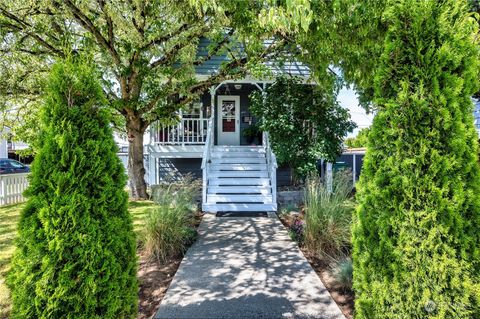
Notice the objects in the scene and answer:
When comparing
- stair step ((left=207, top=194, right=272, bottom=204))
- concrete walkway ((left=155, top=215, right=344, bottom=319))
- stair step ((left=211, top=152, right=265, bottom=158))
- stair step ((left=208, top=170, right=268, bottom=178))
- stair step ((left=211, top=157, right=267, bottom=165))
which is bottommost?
concrete walkway ((left=155, top=215, right=344, bottom=319))

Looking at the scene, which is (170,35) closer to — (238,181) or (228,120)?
(238,181)

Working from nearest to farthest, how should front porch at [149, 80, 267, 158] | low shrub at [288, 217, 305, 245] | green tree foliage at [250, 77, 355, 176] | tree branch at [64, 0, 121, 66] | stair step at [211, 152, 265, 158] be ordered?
low shrub at [288, 217, 305, 245], tree branch at [64, 0, 121, 66], green tree foliage at [250, 77, 355, 176], stair step at [211, 152, 265, 158], front porch at [149, 80, 267, 158]

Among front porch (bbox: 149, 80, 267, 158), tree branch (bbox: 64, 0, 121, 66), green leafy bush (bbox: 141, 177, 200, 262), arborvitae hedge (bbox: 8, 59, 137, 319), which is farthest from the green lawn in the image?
front porch (bbox: 149, 80, 267, 158)

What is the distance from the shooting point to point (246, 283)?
3830mm

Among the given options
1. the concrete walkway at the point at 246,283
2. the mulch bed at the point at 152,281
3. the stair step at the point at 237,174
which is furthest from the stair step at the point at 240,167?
the mulch bed at the point at 152,281

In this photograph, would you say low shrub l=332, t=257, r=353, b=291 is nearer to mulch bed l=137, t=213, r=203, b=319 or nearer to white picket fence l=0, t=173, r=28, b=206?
mulch bed l=137, t=213, r=203, b=319

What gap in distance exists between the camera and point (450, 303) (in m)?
1.92

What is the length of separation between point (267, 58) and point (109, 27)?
12.1 ft

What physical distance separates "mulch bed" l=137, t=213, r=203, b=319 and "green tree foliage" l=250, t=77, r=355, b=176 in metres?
5.44

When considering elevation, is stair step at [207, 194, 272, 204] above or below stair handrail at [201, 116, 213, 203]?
below

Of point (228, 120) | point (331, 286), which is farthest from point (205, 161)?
point (331, 286)

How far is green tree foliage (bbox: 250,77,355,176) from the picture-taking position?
9.34m

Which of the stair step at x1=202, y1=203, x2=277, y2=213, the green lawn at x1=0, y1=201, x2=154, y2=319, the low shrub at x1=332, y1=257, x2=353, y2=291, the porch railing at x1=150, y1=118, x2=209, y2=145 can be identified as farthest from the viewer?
the porch railing at x1=150, y1=118, x2=209, y2=145

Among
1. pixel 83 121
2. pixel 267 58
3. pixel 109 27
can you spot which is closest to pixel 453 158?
pixel 83 121
